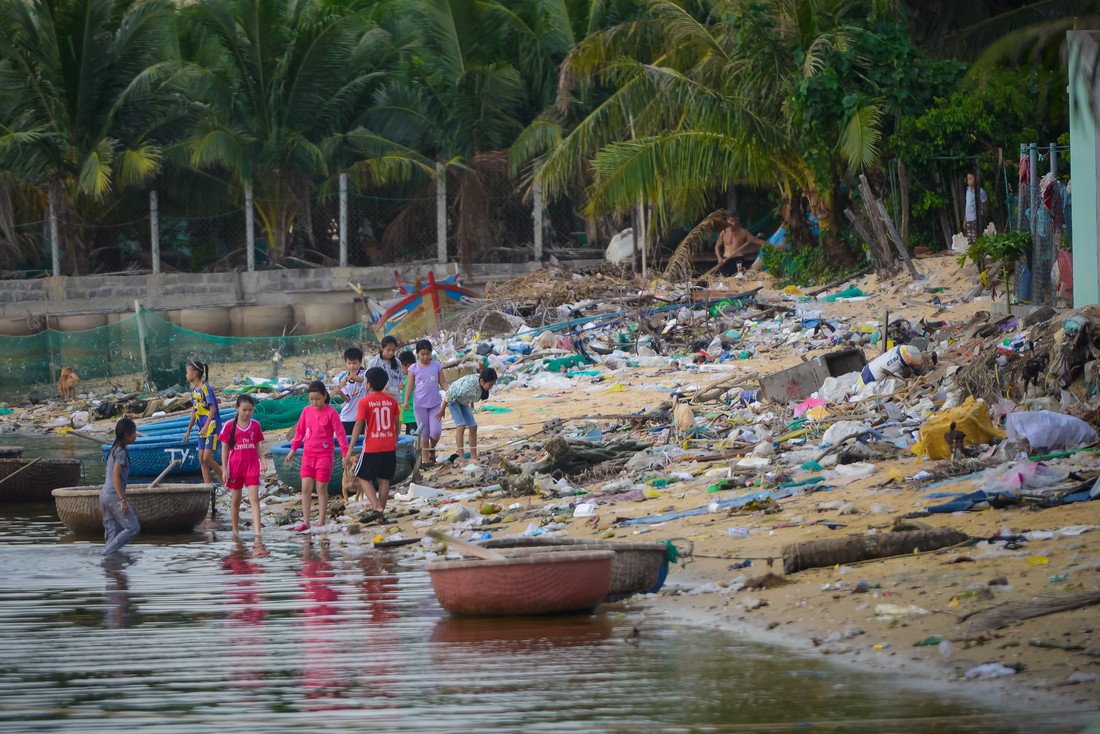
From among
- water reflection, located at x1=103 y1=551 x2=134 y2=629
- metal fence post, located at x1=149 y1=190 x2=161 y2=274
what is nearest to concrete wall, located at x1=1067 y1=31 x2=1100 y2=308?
water reflection, located at x1=103 y1=551 x2=134 y2=629

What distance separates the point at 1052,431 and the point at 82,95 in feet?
76.8

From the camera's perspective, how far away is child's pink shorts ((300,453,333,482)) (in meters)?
11.6

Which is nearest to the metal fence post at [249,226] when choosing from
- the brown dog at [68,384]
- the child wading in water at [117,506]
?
the brown dog at [68,384]

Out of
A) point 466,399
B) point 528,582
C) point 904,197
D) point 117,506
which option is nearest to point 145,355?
point 466,399

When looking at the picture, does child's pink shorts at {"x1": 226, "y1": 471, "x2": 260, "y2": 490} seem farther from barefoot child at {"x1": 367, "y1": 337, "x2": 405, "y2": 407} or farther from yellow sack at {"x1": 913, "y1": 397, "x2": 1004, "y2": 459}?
yellow sack at {"x1": 913, "y1": 397, "x2": 1004, "y2": 459}

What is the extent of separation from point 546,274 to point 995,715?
20640mm

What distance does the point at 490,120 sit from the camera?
1150 inches

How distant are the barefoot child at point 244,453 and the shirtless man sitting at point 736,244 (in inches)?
627

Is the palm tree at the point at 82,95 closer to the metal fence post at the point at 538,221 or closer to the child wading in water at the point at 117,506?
the metal fence post at the point at 538,221

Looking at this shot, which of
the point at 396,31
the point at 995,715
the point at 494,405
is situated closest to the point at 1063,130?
the point at 494,405

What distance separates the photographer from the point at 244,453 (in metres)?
11.7

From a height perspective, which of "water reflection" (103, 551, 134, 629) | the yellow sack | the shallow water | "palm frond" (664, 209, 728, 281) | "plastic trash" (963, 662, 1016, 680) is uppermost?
"palm frond" (664, 209, 728, 281)

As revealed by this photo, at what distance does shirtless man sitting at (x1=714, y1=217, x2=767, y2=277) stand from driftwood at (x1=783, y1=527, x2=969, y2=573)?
18732mm

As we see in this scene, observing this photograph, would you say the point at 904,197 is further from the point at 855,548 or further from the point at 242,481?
the point at 855,548
